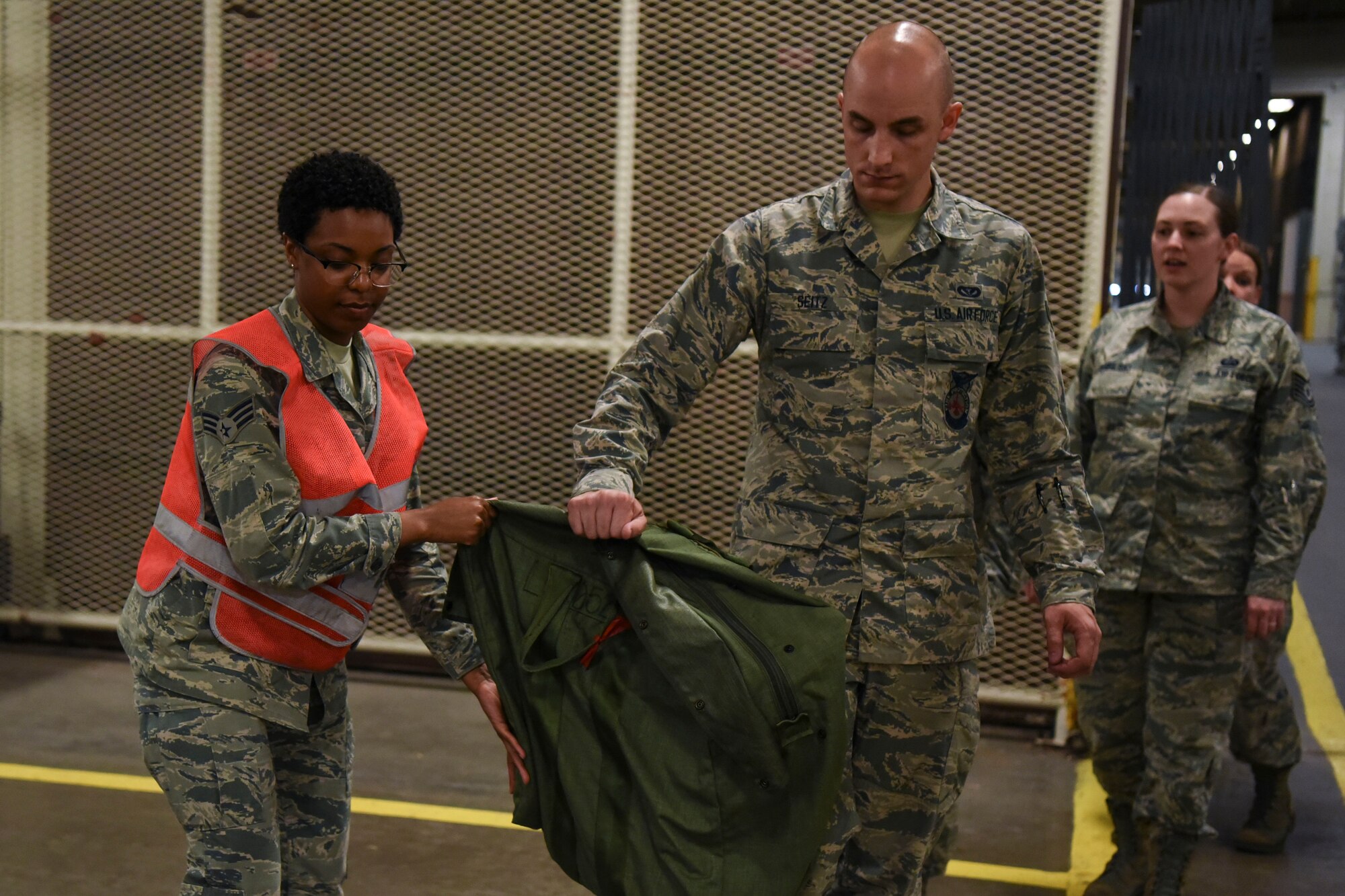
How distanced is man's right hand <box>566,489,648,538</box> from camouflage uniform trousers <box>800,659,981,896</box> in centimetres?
56

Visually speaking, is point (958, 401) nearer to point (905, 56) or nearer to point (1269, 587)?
point (905, 56)

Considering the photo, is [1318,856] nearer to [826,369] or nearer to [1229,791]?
[1229,791]

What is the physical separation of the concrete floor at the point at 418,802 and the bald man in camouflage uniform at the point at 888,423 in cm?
147

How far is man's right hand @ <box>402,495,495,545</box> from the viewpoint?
209 centimetres

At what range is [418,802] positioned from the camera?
A: 4.07 m

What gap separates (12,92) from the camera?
5.54 m

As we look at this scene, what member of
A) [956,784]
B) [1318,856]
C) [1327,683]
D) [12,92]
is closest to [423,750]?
[956,784]

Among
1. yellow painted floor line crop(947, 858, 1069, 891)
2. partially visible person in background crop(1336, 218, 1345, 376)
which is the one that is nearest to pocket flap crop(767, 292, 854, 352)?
yellow painted floor line crop(947, 858, 1069, 891)

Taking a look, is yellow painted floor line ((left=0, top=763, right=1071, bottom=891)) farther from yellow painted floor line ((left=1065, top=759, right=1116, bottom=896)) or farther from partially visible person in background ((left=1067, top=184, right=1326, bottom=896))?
partially visible person in background ((left=1067, top=184, right=1326, bottom=896))

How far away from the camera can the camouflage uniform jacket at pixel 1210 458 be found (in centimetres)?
342

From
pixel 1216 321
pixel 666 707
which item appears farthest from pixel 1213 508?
pixel 666 707

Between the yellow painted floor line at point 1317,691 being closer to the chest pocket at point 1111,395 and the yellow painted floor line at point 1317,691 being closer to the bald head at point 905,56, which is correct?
the chest pocket at point 1111,395

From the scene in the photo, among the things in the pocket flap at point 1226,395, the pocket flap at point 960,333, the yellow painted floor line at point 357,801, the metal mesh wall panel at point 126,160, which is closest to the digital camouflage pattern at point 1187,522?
the pocket flap at point 1226,395

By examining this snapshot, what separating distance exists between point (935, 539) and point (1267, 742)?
2309 millimetres
